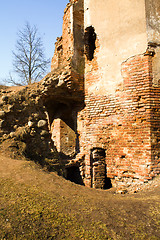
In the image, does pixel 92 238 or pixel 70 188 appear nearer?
pixel 92 238

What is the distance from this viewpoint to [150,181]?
213 inches

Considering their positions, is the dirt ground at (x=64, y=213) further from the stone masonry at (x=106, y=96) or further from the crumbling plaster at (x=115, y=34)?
the crumbling plaster at (x=115, y=34)

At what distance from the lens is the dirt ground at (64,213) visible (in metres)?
2.72

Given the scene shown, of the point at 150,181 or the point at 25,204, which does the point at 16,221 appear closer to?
the point at 25,204

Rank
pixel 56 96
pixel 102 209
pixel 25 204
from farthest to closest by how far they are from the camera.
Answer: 1. pixel 56 96
2. pixel 102 209
3. pixel 25 204

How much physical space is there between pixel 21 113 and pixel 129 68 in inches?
146

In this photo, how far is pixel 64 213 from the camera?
10.2ft

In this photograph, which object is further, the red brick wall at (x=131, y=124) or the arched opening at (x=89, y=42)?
the arched opening at (x=89, y=42)

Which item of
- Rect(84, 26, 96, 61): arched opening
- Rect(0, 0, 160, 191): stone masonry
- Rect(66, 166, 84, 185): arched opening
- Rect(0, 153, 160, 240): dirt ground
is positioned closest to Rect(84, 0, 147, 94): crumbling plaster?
Rect(0, 0, 160, 191): stone masonry

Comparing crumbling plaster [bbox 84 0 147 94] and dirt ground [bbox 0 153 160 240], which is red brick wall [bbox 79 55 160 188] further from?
dirt ground [bbox 0 153 160 240]

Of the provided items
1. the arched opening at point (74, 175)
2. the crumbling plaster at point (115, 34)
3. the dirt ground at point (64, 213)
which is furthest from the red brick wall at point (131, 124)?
the dirt ground at point (64, 213)

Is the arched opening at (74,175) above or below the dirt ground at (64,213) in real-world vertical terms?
below

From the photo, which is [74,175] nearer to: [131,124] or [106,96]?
[131,124]

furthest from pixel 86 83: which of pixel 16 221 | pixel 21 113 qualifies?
pixel 16 221
